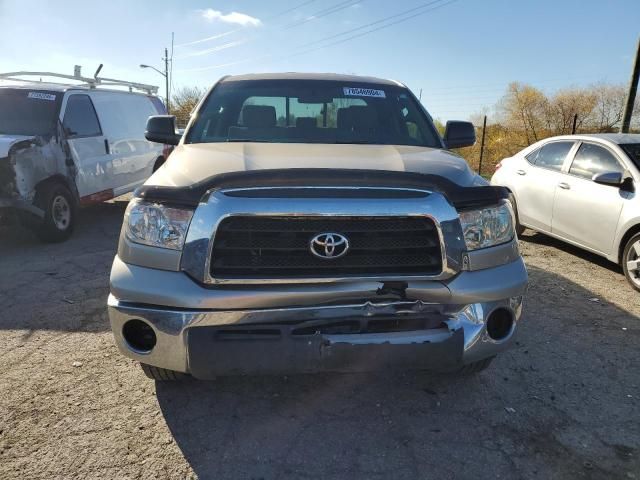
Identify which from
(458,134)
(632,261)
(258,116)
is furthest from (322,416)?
(632,261)

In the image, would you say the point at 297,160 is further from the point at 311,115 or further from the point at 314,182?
the point at 311,115

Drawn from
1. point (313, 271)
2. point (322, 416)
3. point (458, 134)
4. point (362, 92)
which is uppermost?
point (362, 92)

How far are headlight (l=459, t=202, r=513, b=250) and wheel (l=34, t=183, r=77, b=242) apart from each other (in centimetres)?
564

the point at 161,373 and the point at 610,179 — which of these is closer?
the point at 161,373

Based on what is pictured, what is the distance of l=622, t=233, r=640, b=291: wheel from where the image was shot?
5.05 m

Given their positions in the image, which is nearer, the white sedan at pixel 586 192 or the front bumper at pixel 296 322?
the front bumper at pixel 296 322

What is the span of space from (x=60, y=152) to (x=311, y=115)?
174 inches

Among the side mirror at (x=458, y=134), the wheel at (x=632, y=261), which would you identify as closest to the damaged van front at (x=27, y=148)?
the side mirror at (x=458, y=134)

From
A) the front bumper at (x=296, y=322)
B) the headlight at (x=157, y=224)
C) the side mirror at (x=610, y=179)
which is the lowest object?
the front bumper at (x=296, y=322)

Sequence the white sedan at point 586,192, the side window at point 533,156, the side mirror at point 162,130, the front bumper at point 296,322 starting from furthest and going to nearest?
the side window at point 533,156
the white sedan at point 586,192
the side mirror at point 162,130
the front bumper at point 296,322

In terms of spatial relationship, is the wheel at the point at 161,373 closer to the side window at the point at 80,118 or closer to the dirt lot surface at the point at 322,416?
the dirt lot surface at the point at 322,416

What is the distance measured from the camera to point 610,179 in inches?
208

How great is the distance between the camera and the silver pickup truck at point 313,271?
2.27 m

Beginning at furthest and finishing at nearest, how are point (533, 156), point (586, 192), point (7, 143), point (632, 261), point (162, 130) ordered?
1. point (533, 156)
2. point (7, 143)
3. point (586, 192)
4. point (632, 261)
5. point (162, 130)
